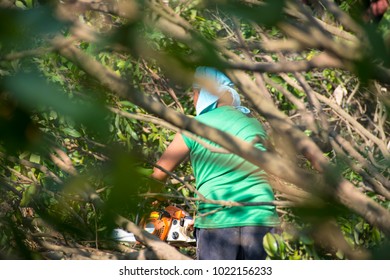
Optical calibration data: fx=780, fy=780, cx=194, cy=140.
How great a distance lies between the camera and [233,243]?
3.62 m

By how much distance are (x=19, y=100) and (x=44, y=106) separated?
20mm

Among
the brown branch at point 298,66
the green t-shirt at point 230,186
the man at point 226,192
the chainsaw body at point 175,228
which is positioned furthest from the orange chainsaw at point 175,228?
the brown branch at point 298,66

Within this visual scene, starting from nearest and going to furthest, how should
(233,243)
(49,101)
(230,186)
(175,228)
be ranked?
1. (49,101)
2. (230,186)
3. (233,243)
4. (175,228)

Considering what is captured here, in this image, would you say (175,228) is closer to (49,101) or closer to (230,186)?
(230,186)

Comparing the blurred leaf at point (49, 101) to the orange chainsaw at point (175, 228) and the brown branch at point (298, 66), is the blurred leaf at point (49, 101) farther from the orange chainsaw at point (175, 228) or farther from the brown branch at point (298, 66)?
the orange chainsaw at point (175, 228)

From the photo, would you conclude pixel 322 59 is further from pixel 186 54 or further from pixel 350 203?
pixel 186 54

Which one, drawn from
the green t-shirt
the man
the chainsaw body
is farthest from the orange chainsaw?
the green t-shirt

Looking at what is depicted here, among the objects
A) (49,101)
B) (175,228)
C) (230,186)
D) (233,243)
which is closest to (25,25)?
(49,101)

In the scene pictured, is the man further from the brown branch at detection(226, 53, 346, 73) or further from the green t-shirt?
the brown branch at detection(226, 53, 346, 73)

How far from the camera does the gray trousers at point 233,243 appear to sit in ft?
11.8

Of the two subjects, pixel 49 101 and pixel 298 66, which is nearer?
pixel 49 101

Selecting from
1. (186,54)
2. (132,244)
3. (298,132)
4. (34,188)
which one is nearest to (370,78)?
(186,54)

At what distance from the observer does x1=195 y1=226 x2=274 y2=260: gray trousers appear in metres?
3.58
